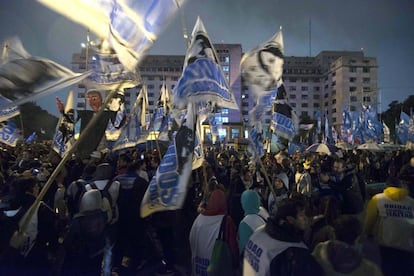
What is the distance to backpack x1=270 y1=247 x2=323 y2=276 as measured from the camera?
2.35 meters

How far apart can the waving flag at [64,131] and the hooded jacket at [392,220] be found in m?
7.95

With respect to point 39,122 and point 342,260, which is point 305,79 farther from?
point 342,260

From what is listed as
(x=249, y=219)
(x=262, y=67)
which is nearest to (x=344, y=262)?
(x=249, y=219)

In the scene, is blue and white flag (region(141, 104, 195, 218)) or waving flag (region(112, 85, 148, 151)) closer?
blue and white flag (region(141, 104, 195, 218))

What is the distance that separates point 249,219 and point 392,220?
5.10ft

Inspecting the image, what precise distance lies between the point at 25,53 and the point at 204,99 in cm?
234

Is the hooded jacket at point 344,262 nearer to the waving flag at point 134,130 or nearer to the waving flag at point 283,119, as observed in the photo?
the waving flag at point 283,119

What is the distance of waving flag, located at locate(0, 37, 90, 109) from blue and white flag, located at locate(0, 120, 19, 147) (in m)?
7.14

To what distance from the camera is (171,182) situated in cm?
407

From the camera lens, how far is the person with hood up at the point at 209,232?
11.9 feet

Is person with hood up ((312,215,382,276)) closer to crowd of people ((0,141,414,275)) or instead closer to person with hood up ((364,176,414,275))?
crowd of people ((0,141,414,275))

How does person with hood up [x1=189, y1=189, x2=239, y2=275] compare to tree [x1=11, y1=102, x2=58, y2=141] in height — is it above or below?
below

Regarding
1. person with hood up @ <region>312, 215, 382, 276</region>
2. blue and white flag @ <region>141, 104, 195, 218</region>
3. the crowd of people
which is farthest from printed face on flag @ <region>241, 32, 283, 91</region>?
person with hood up @ <region>312, 215, 382, 276</region>

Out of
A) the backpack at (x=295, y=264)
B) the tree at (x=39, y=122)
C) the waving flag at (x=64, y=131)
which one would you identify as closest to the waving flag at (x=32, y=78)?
the backpack at (x=295, y=264)
